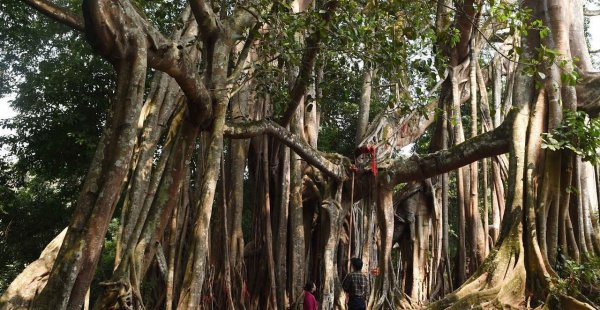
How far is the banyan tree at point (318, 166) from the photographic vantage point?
10.3ft

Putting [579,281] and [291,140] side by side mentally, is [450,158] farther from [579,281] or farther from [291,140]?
[579,281]

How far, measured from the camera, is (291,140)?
5328 millimetres

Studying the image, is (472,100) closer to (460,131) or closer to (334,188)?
(460,131)

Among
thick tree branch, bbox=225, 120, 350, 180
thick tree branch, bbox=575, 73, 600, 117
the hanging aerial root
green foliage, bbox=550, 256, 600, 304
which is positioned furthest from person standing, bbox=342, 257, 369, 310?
thick tree branch, bbox=575, 73, 600, 117

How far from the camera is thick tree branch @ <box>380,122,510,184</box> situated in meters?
5.13

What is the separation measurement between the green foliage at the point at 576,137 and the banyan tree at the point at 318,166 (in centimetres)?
2

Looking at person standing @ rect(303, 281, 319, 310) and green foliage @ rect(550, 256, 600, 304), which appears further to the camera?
person standing @ rect(303, 281, 319, 310)

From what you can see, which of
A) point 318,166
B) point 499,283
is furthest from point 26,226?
point 499,283

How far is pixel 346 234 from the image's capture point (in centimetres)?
682

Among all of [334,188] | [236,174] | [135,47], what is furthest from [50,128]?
[135,47]

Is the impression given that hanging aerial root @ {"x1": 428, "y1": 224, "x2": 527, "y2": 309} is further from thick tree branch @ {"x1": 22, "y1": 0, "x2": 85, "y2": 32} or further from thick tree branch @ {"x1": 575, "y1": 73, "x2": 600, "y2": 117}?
thick tree branch @ {"x1": 22, "y1": 0, "x2": 85, "y2": 32}

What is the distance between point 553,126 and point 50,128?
6232 millimetres

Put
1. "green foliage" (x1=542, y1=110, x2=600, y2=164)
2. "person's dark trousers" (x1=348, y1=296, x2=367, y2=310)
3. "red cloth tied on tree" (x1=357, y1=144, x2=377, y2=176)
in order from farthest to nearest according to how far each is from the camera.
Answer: "red cloth tied on tree" (x1=357, y1=144, x2=377, y2=176) < "person's dark trousers" (x1=348, y1=296, x2=367, y2=310) < "green foliage" (x1=542, y1=110, x2=600, y2=164)

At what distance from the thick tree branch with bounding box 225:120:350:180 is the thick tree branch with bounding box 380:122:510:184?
55cm
